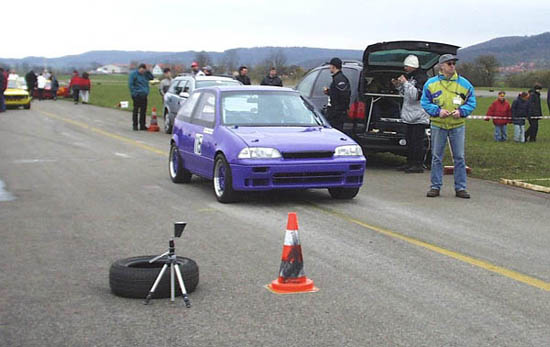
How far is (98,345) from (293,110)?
7.42 m

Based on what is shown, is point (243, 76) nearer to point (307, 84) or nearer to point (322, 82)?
point (307, 84)

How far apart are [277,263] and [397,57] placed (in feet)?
28.6

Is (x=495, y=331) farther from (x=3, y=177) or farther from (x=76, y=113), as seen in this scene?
(x=76, y=113)

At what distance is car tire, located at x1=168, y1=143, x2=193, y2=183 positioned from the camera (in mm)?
12977

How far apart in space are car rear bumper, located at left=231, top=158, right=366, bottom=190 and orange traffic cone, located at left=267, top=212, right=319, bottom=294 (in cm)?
399

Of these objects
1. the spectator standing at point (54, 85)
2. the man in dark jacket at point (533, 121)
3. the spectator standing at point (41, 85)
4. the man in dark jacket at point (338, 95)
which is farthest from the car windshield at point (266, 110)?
the spectator standing at point (54, 85)

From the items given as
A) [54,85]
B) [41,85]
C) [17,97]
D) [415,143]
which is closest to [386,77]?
[415,143]

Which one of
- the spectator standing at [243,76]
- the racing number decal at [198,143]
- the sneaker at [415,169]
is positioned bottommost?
the sneaker at [415,169]

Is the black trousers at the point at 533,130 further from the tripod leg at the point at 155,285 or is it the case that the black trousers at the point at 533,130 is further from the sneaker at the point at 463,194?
the tripod leg at the point at 155,285

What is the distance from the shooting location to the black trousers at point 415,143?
588 inches

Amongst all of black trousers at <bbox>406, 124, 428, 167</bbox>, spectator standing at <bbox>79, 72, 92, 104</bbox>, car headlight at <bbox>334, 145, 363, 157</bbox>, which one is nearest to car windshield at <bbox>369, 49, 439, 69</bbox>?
black trousers at <bbox>406, 124, 428, 167</bbox>

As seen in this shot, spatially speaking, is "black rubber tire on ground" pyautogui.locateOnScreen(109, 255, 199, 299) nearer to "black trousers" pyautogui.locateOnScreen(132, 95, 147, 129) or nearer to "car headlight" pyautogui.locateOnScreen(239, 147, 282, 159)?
"car headlight" pyautogui.locateOnScreen(239, 147, 282, 159)

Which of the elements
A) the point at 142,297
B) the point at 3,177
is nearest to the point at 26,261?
the point at 142,297

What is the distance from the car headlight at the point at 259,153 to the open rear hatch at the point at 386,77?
511 centimetres
